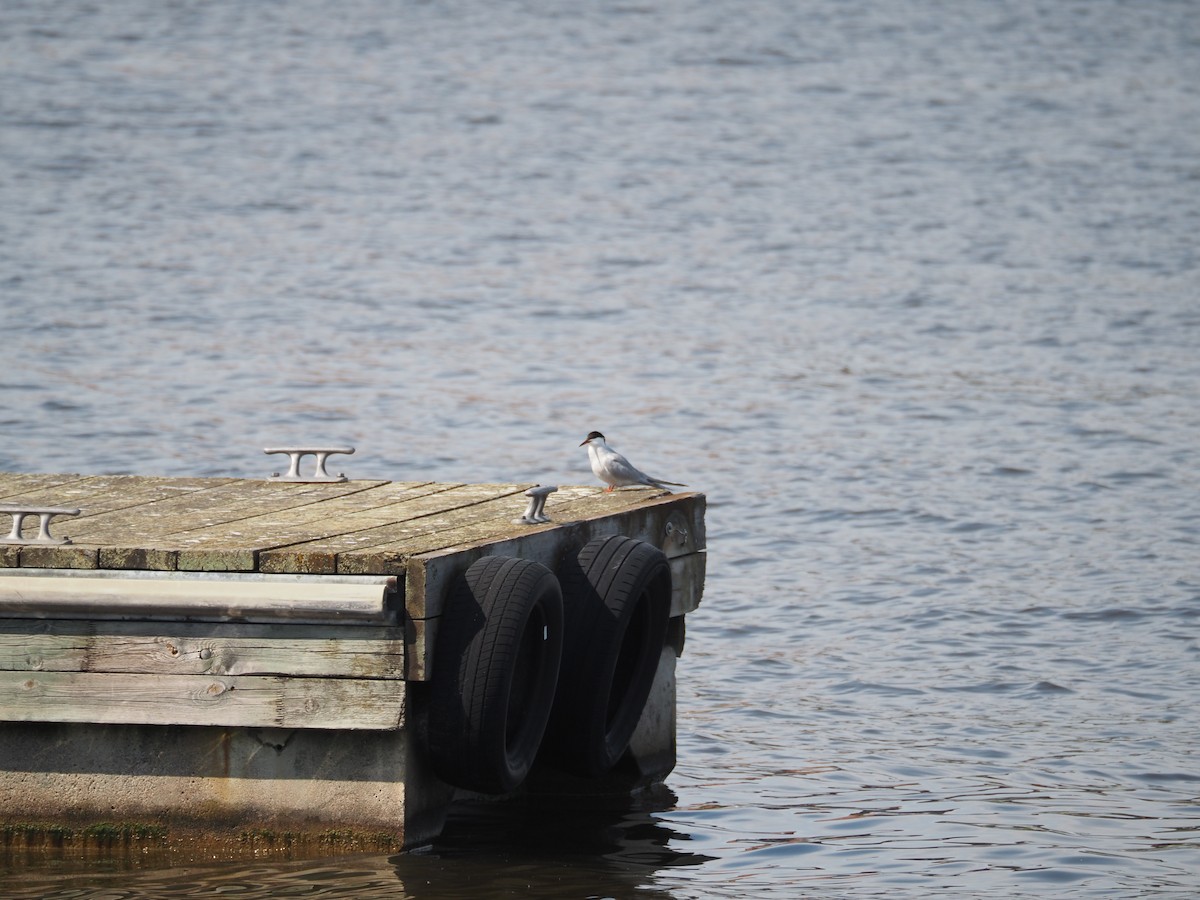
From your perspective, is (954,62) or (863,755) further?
(954,62)

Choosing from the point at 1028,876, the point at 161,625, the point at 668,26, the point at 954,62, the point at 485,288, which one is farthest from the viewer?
the point at 668,26

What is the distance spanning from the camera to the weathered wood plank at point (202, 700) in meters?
6.59

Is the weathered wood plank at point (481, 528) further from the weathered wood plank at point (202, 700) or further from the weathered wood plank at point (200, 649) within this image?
the weathered wood plank at point (202, 700)

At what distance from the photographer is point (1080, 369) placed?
20.9 m

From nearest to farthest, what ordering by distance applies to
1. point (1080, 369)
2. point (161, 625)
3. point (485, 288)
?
point (161, 625)
point (1080, 369)
point (485, 288)

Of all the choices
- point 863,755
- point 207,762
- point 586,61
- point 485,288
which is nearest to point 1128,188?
point 485,288

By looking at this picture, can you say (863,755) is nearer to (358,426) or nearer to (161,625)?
(161,625)

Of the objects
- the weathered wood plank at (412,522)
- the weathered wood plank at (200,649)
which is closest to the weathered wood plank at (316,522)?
the weathered wood plank at (412,522)

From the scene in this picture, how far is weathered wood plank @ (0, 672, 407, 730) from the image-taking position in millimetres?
6590

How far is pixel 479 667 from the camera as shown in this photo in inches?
266

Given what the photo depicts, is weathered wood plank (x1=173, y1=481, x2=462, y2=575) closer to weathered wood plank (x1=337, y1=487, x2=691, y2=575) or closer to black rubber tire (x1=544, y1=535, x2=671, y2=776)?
weathered wood plank (x1=337, y1=487, x2=691, y2=575)

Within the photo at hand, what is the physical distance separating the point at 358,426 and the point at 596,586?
1089 centimetres

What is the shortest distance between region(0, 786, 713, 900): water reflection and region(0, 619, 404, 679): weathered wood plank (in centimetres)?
76

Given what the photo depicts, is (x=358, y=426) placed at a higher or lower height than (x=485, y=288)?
lower
